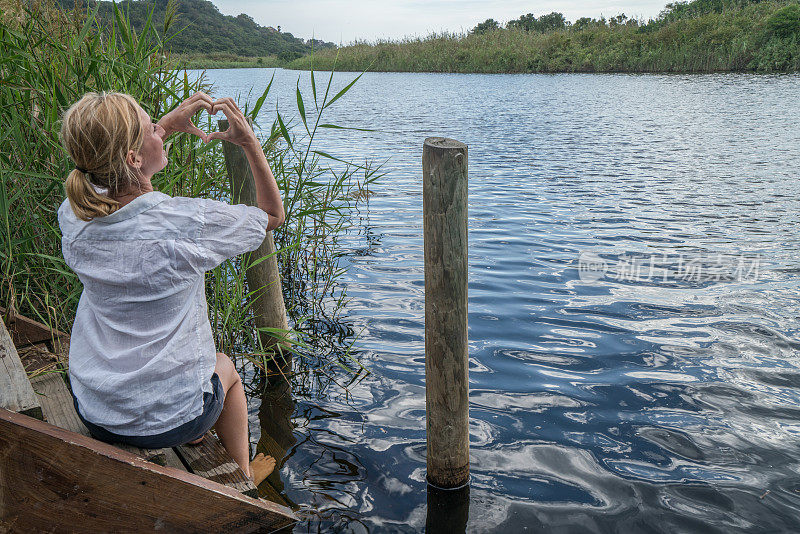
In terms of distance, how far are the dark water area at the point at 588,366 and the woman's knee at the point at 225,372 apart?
905 mm

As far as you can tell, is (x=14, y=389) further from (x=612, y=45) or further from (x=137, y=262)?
(x=612, y=45)

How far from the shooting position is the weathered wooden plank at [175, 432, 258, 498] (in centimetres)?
256

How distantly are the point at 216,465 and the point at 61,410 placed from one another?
806 millimetres

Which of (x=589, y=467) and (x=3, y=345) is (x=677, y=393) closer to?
(x=589, y=467)

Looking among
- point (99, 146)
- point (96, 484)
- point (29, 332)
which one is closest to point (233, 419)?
point (96, 484)

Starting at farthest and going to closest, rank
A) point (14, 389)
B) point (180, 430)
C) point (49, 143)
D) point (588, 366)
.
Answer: point (588, 366)
point (49, 143)
point (180, 430)
point (14, 389)

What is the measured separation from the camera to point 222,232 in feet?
7.11

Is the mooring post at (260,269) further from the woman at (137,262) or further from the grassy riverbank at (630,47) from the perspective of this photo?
the grassy riverbank at (630,47)

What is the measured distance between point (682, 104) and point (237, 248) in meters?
20.6

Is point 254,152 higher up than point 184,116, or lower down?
lower down

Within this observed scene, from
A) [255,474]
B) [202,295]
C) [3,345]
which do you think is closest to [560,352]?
[255,474]

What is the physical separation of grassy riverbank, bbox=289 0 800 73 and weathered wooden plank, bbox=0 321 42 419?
24204 millimetres

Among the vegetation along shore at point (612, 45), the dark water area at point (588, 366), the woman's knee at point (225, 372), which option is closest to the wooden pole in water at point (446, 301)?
the dark water area at point (588, 366)

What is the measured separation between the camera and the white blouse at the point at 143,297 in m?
2.08
